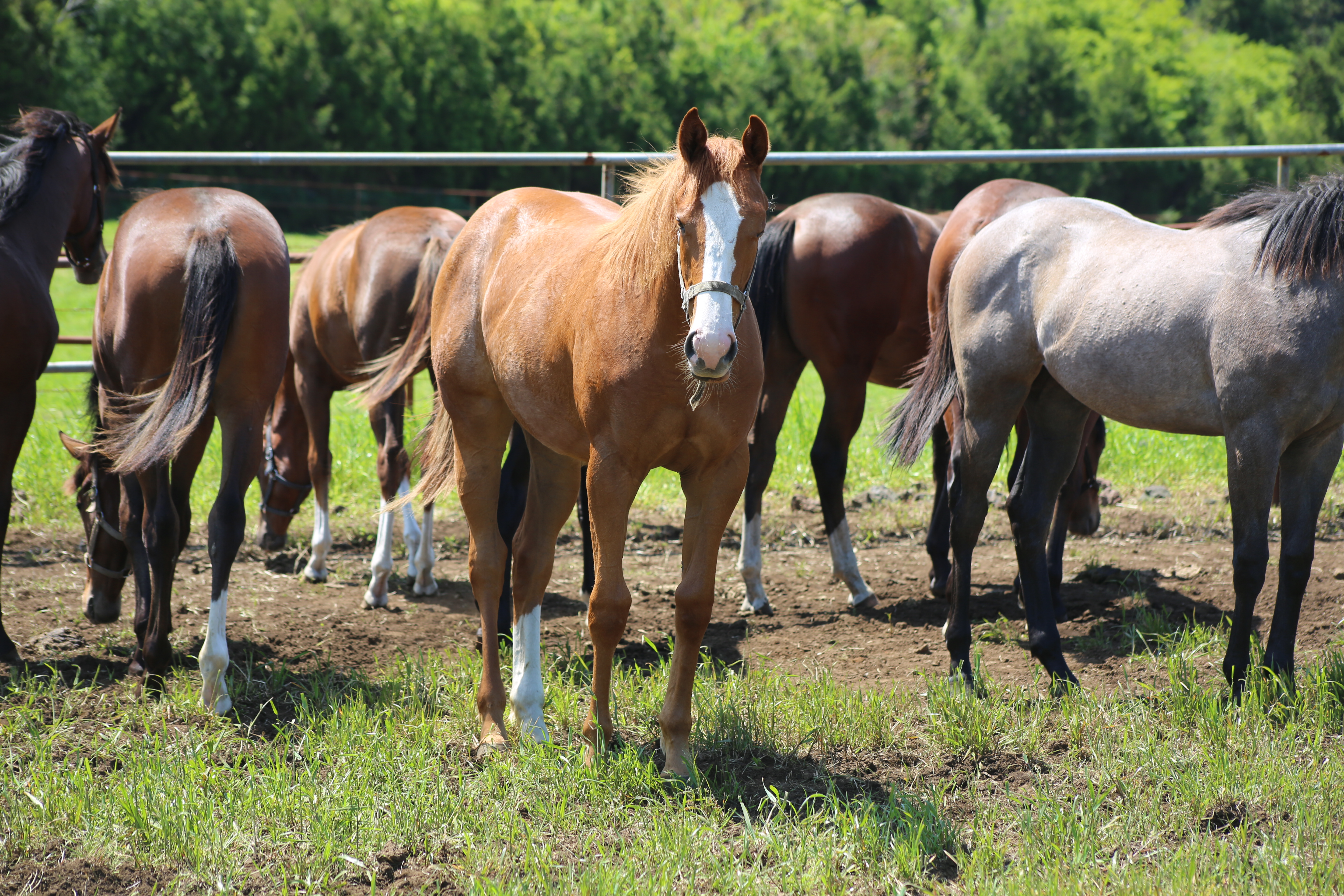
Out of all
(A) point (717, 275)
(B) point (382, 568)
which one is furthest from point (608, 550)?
(B) point (382, 568)

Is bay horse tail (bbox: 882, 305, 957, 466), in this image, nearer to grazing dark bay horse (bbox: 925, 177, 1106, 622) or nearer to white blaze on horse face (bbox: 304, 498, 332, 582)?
grazing dark bay horse (bbox: 925, 177, 1106, 622)

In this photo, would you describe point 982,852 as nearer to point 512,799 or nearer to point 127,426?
point 512,799

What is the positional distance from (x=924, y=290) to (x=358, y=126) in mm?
23112

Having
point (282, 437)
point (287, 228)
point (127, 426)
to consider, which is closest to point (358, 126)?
point (287, 228)

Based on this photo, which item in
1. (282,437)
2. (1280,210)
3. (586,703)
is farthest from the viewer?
(282,437)

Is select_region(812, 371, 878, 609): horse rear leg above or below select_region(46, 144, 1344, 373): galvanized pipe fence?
below

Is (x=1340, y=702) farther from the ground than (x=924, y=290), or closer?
closer

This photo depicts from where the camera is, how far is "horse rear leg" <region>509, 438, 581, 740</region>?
11.8 ft

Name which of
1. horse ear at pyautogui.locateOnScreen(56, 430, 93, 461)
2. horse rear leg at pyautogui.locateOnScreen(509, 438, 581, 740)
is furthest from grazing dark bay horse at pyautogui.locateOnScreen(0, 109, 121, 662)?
horse rear leg at pyautogui.locateOnScreen(509, 438, 581, 740)

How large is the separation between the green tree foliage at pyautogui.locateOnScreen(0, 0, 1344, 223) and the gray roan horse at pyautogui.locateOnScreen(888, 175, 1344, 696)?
687 inches

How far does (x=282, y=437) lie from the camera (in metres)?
6.23

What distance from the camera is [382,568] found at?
5.38 meters

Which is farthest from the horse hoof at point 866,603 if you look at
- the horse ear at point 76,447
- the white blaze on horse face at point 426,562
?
the horse ear at point 76,447

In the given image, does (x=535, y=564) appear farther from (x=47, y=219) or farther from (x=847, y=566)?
(x=47, y=219)
